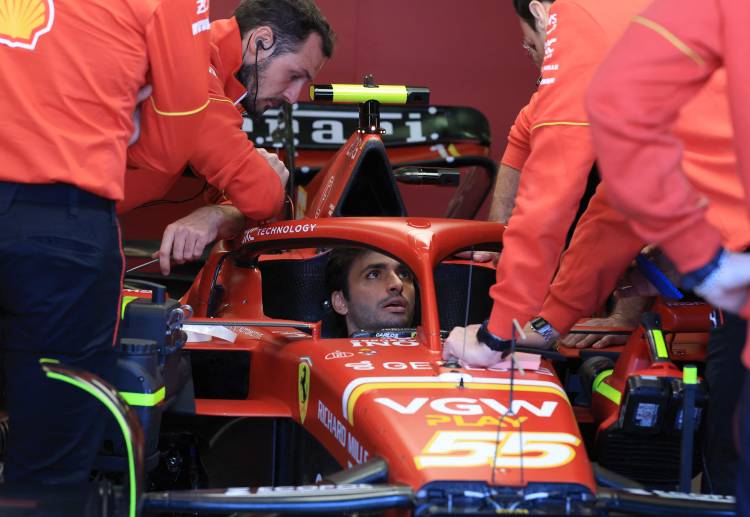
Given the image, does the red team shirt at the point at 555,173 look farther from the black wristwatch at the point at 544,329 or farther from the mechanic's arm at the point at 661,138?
the mechanic's arm at the point at 661,138

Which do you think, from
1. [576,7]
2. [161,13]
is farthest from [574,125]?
[161,13]

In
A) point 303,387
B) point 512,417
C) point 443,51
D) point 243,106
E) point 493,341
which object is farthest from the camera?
point 443,51

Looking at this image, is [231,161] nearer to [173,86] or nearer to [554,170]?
[173,86]

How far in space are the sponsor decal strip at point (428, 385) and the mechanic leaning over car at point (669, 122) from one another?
82 cm

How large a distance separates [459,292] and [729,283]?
1963 mm

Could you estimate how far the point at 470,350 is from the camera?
2.29 meters

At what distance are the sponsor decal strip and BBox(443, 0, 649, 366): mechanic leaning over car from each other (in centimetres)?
9

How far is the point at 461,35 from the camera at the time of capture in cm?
608

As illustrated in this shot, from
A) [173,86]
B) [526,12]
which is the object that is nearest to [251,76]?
[526,12]

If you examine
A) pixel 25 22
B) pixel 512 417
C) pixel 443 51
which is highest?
pixel 443 51

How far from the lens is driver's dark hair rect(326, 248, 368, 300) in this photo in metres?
3.32

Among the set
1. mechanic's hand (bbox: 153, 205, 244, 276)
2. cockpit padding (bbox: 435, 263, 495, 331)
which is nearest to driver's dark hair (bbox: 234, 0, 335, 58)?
mechanic's hand (bbox: 153, 205, 244, 276)

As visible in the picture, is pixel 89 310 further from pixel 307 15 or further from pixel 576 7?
pixel 307 15

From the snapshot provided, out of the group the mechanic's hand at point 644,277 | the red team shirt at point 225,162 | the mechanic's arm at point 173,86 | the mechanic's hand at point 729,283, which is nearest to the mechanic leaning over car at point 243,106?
the red team shirt at point 225,162
